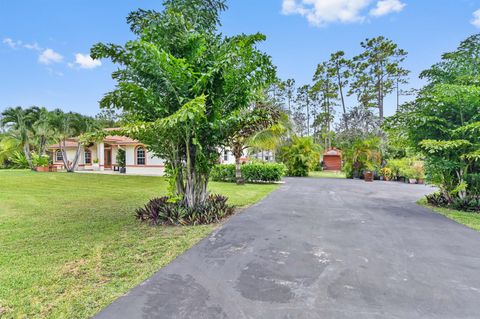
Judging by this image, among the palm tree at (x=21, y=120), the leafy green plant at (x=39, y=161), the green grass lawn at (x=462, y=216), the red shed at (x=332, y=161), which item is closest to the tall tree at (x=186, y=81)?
the green grass lawn at (x=462, y=216)

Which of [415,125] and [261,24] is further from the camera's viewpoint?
[261,24]

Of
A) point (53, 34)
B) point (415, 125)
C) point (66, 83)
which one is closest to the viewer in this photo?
point (415, 125)

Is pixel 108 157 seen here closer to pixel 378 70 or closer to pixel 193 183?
pixel 193 183

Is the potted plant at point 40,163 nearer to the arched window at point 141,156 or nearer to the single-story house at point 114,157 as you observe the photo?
the single-story house at point 114,157

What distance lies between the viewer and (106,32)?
12789 mm

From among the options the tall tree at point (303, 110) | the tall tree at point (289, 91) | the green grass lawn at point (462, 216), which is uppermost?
the tall tree at point (289, 91)

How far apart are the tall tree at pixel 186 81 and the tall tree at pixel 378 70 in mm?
22962

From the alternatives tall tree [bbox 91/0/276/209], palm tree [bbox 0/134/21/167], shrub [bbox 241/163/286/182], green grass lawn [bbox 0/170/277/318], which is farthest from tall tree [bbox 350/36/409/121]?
palm tree [bbox 0/134/21/167]

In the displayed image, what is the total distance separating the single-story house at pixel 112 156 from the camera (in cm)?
2027

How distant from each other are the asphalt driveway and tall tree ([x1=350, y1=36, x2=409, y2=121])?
23234mm

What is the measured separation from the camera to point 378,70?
26.1 m

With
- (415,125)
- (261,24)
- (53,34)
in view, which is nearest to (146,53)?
(415,125)

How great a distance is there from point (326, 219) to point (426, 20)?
12.6 meters

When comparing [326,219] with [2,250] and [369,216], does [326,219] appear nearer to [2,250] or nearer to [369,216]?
[369,216]
